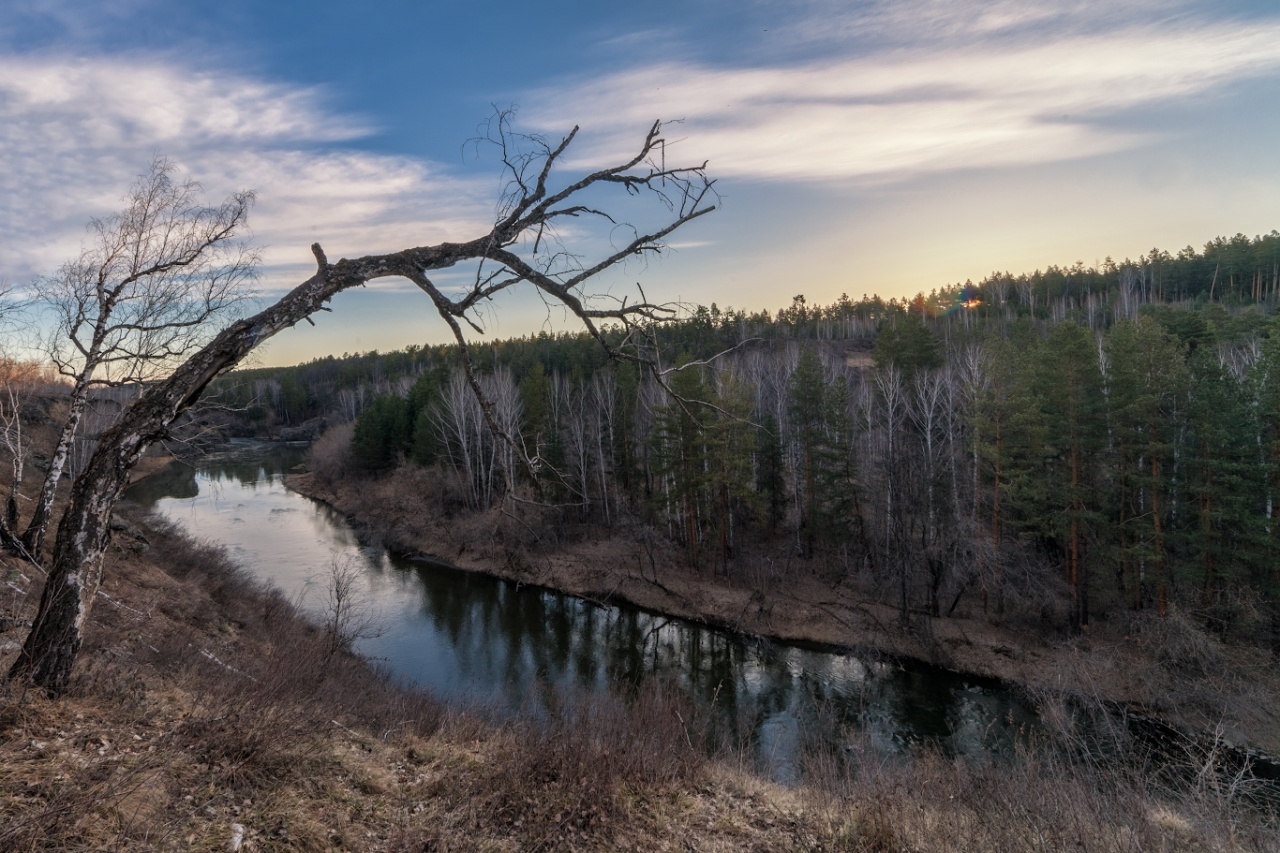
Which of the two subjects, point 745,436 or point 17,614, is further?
point 745,436

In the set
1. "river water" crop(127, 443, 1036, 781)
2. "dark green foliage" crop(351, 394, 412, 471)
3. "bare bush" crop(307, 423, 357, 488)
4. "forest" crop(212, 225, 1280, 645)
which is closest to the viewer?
"river water" crop(127, 443, 1036, 781)

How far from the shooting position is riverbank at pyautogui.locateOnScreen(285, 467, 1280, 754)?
16.4 m

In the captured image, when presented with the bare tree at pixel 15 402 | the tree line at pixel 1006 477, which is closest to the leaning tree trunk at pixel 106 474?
the tree line at pixel 1006 477

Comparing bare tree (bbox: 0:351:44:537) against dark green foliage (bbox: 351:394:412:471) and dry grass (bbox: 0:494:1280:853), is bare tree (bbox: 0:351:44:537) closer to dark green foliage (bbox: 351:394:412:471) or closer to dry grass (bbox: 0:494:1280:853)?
dry grass (bbox: 0:494:1280:853)

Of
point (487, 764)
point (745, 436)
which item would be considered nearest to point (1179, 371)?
point (745, 436)

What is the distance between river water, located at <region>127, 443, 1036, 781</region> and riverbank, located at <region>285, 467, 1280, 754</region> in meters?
0.90

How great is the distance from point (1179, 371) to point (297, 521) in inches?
1601

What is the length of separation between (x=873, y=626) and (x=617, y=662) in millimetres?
9069

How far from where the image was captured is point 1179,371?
19.0m

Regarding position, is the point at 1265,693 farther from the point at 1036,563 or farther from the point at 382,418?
the point at 382,418

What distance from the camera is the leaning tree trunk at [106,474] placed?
3.84 metres

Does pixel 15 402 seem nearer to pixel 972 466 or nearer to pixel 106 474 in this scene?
pixel 106 474

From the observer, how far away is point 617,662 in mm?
20391

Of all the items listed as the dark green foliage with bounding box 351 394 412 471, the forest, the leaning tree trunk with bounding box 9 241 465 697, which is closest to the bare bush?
the dark green foliage with bounding box 351 394 412 471
